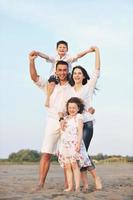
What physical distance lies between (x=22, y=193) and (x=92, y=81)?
69.3 inches

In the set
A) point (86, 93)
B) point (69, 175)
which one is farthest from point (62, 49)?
point (69, 175)

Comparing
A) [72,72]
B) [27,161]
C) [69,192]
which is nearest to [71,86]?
[72,72]

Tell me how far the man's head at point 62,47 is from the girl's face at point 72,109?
2.97ft

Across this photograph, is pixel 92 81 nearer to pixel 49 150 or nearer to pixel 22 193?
pixel 49 150

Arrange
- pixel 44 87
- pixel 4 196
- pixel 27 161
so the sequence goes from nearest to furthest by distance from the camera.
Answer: pixel 4 196 → pixel 44 87 → pixel 27 161

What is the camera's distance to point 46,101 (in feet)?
23.1

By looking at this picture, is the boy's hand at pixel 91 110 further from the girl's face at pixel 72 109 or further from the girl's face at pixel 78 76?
the girl's face at pixel 78 76

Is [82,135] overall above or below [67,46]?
below

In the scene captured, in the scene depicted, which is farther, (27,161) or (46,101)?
(27,161)

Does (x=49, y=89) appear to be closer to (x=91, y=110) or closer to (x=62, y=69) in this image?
(x=62, y=69)

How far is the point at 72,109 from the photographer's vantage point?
6754mm

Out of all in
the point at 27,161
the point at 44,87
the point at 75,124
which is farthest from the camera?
the point at 27,161

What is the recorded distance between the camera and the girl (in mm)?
6625

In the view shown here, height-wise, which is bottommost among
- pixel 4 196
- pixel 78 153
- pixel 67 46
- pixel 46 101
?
pixel 4 196
